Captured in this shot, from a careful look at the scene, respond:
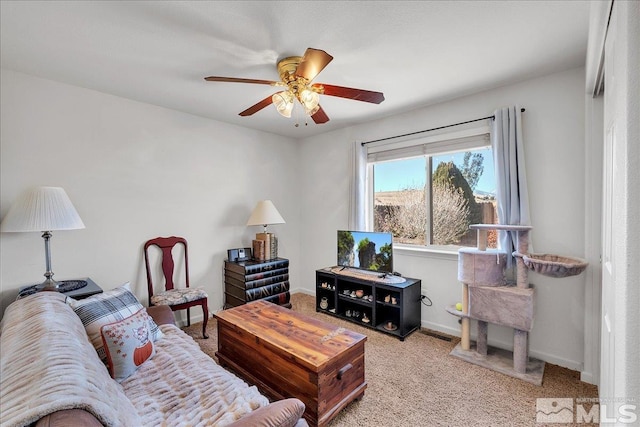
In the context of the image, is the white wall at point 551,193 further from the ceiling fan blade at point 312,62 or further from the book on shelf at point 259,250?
the book on shelf at point 259,250

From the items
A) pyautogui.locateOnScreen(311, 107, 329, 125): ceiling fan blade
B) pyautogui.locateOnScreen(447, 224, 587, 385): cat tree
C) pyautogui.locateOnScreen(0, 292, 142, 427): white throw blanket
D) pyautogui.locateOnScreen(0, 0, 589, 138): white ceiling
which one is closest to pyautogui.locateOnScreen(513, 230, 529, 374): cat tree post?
pyautogui.locateOnScreen(447, 224, 587, 385): cat tree

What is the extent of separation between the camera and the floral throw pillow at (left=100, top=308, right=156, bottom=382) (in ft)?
4.89

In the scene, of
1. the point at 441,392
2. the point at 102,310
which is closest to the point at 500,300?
the point at 441,392

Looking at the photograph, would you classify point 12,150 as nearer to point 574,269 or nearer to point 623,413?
point 623,413

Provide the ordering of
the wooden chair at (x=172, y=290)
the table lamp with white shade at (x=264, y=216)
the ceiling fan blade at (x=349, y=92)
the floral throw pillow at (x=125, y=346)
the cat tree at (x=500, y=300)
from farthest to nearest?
1. the table lamp with white shade at (x=264, y=216)
2. the wooden chair at (x=172, y=290)
3. the cat tree at (x=500, y=300)
4. the ceiling fan blade at (x=349, y=92)
5. the floral throw pillow at (x=125, y=346)

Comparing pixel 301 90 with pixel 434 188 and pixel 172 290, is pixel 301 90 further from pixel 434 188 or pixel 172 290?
pixel 172 290

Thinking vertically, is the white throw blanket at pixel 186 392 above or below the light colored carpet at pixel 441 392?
above

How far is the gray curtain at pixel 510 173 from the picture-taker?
2414 mm

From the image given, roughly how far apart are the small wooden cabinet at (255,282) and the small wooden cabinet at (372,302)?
1.63 feet

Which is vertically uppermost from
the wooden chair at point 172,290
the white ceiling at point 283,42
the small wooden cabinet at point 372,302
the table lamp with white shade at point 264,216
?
the white ceiling at point 283,42

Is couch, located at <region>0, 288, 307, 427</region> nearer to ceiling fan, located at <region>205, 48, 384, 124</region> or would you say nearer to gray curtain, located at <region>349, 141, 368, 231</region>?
ceiling fan, located at <region>205, 48, 384, 124</region>

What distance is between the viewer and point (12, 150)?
2246 mm

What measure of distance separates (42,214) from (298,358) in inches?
82.6

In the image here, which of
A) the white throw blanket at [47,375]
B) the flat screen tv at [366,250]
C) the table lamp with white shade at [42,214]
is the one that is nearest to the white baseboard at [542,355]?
the flat screen tv at [366,250]
